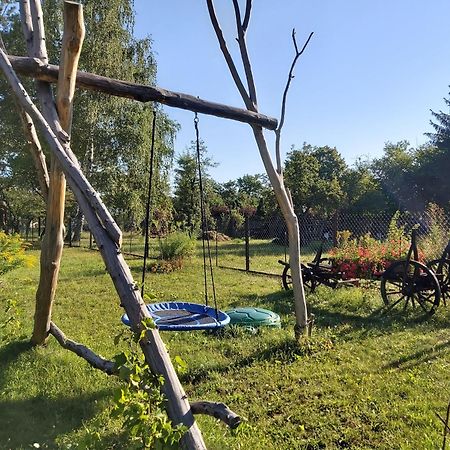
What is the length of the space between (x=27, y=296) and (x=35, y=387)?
4.06 meters

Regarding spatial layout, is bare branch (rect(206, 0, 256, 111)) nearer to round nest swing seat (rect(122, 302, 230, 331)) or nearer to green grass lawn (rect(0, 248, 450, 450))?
round nest swing seat (rect(122, 302, 230, 331))

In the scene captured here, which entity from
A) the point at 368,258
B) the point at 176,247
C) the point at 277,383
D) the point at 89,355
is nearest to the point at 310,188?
the point at 176,247

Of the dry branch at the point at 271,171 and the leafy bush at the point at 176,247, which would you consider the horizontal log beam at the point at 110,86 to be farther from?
the leafy bush at the point at 176,247

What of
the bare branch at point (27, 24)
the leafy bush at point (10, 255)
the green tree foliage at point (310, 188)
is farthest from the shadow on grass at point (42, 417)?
the green tree foliage at point (310, 188)

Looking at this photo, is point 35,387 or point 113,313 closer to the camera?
point 35,387

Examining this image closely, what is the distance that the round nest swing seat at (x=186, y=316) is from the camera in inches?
155

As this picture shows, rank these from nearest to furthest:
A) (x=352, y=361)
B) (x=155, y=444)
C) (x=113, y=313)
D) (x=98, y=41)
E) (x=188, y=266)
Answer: (x=155, y=444) < (x=352, y=361) < (x=113, y=313) < (x=188, y=266) < (x=98, y=41)

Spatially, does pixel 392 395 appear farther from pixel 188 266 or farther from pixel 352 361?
pixel 188 266

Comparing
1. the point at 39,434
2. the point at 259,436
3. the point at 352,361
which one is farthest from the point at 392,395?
the point at 39,434

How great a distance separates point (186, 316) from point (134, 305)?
2533mm

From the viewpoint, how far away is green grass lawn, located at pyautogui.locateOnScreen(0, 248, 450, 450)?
112 inches

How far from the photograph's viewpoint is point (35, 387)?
356 centimetres

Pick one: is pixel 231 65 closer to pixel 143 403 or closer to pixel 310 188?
pixel 143 403

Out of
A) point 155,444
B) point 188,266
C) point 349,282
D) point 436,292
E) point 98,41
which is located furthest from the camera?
point 98,41
